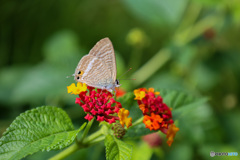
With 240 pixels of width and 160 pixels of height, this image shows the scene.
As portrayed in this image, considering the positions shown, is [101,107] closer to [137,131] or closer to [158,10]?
[137,131]

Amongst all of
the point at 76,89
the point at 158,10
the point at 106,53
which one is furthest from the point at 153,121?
the point at 158,10

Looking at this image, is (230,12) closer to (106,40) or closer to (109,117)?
(106,40)

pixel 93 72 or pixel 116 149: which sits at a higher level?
pixel 93 72

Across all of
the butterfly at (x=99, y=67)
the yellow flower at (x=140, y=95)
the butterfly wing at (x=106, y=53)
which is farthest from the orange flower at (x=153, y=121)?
the butterfly wing at (x=106, y=53)

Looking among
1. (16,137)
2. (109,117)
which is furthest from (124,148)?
(16,137)

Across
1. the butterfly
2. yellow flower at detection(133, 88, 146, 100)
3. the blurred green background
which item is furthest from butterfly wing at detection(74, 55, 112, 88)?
the blurred green background

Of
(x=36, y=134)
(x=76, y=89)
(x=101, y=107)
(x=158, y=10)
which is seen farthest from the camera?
(x=158, y=10)
